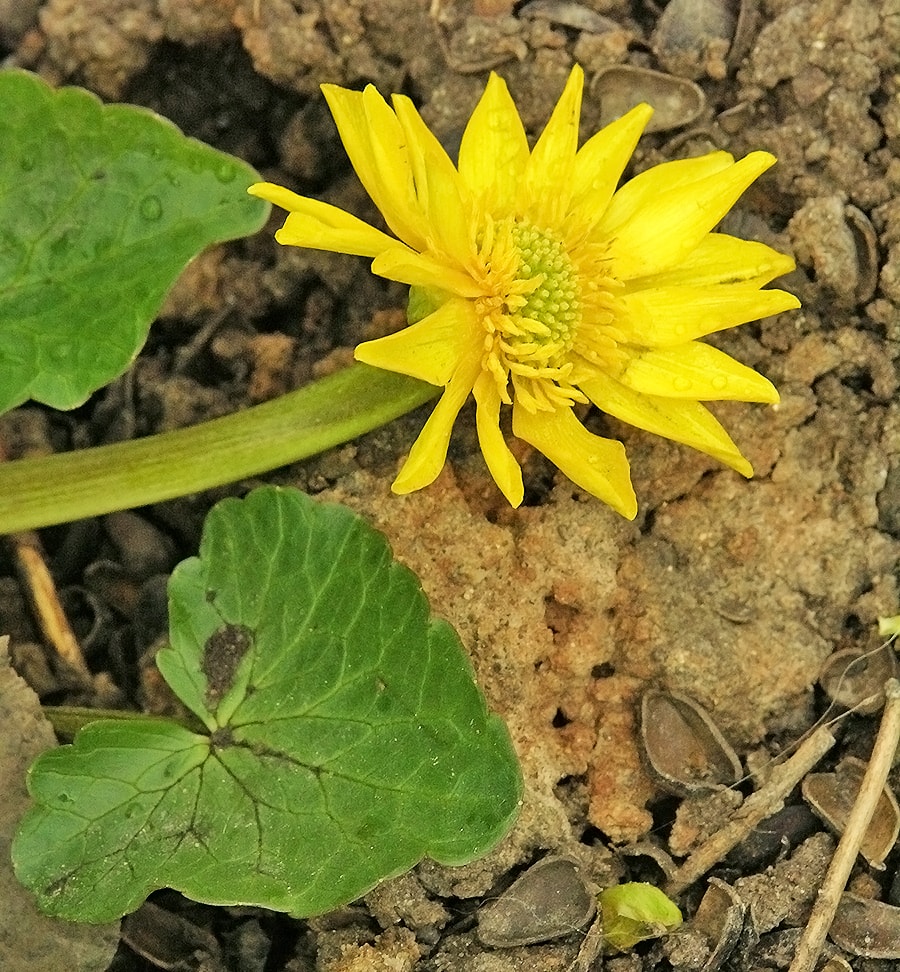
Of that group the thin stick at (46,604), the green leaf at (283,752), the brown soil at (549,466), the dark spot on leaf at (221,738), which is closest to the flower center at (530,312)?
the brown soil at (549,466)

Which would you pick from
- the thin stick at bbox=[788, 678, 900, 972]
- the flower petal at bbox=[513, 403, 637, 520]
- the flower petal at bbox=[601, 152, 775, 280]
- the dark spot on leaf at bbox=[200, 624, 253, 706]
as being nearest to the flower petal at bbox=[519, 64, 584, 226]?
the flower petal at bbox=[601, 152, 775, 280]

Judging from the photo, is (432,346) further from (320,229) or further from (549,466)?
(549,466)

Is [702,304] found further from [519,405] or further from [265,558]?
[265,558]

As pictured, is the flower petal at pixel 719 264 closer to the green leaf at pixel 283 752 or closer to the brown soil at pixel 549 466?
the brown soil at pixel 549 466

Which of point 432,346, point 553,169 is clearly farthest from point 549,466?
point 553,169

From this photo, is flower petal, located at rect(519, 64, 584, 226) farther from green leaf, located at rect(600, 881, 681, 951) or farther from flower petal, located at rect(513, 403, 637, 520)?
green leaf, located at rect(600, 881, 681, 951)

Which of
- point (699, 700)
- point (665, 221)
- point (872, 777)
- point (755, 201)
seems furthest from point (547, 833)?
point (755, 201)
